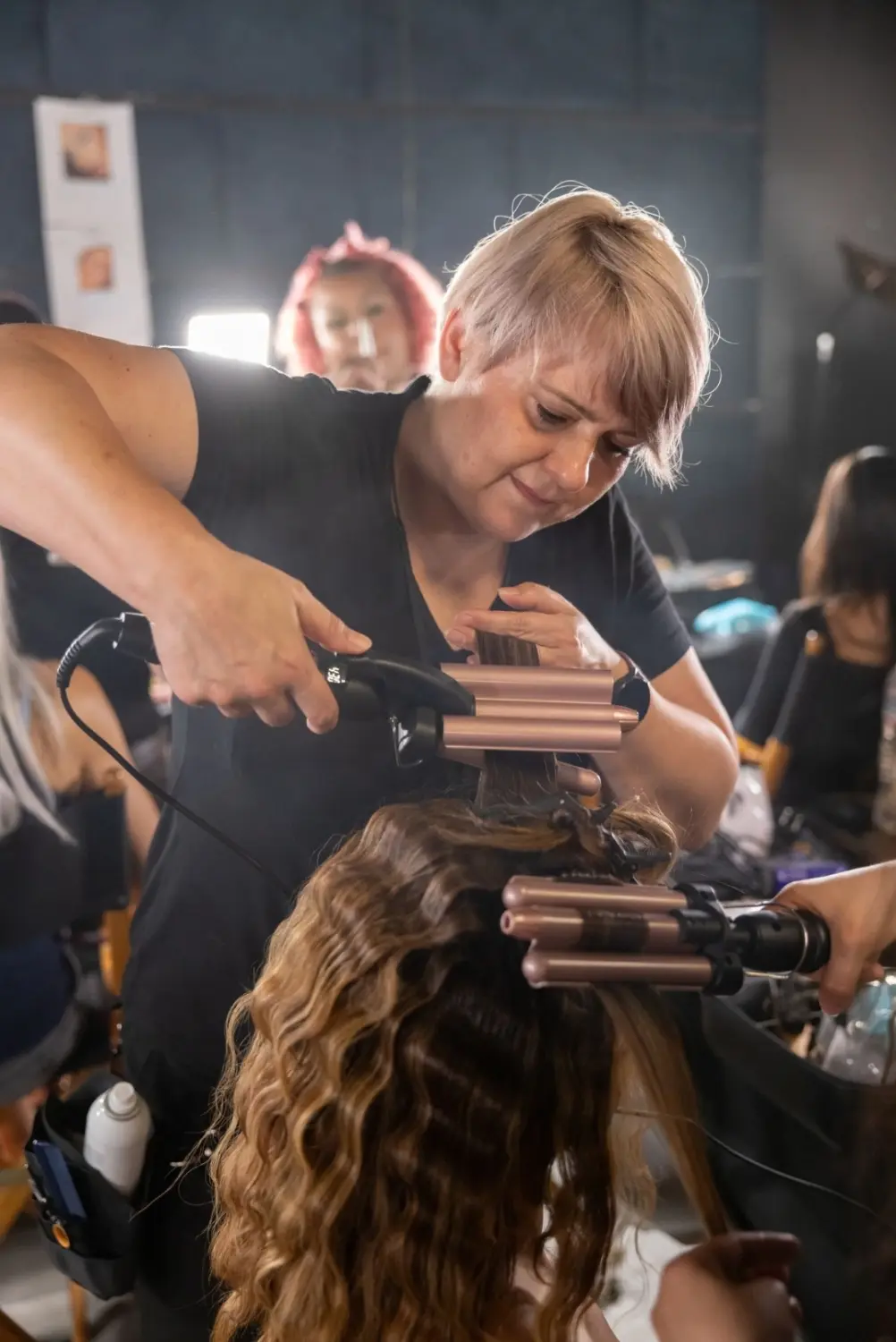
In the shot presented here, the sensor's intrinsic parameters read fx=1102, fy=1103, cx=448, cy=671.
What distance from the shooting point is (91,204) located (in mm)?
797

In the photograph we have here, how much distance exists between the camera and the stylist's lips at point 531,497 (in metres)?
0.65

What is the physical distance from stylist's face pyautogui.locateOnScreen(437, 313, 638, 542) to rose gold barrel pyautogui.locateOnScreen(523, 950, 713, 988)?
10.4 inches

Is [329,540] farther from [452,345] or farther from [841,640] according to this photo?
[841,640]

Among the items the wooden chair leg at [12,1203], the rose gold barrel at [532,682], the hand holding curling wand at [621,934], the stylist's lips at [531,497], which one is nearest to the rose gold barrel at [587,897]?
the hand holding curling wand at [621,934]

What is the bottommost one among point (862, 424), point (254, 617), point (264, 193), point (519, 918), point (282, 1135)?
point (282, 1135)

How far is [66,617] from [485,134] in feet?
1.65

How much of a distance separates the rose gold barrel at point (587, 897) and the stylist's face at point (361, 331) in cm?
33

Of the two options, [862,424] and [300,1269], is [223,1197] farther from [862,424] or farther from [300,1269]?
[862,424]

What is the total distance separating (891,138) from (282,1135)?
0.95 m

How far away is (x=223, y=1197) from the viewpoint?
684mm

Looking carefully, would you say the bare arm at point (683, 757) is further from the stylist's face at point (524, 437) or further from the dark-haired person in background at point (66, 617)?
the dark-haired person in background at point (66, 617)

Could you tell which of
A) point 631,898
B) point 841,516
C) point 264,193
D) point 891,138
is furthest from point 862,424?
point 631,898

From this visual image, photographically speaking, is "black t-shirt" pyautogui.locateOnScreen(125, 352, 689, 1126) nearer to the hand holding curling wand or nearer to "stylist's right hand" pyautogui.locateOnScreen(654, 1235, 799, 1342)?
the hand holding curling wand

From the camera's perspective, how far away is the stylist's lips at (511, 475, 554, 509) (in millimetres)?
646
